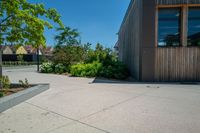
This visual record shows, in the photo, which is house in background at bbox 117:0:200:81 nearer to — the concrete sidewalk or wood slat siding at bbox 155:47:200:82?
wood slat siding at bbox 155:47:200:82

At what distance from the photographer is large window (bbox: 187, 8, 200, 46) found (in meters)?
10.8

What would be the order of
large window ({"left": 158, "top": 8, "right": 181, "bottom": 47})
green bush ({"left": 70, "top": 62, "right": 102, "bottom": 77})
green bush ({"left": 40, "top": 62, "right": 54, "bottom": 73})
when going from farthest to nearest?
green bush ({"left": 40, "top": 62, "right": 54, "bottom": 73})
green bush ({"left": 70, "top": 62, "right": 102, "bottom": 77})
large window ({"left": 158, "top": 8, "right": 181, "bottom": 47})

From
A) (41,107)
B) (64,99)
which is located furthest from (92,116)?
(64,99)

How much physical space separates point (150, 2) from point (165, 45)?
2786mm

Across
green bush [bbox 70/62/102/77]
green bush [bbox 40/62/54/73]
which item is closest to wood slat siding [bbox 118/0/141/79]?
green bush [bbox 70/62/102/77]

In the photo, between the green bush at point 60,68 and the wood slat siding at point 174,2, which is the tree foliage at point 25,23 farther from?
the green bush at point 60,68

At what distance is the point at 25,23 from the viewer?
704 cm

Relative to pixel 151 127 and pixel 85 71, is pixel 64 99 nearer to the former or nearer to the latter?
pixel 151 127

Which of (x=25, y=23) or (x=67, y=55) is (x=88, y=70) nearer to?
(x=67, y=55)

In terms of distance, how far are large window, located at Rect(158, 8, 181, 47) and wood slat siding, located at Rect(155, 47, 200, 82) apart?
546mm

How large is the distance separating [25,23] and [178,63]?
885cm

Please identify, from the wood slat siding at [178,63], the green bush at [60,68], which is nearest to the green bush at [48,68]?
the green bush at [60,68]

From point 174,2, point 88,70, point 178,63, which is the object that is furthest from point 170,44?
point 88,70

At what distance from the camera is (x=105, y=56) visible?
16.5 m
